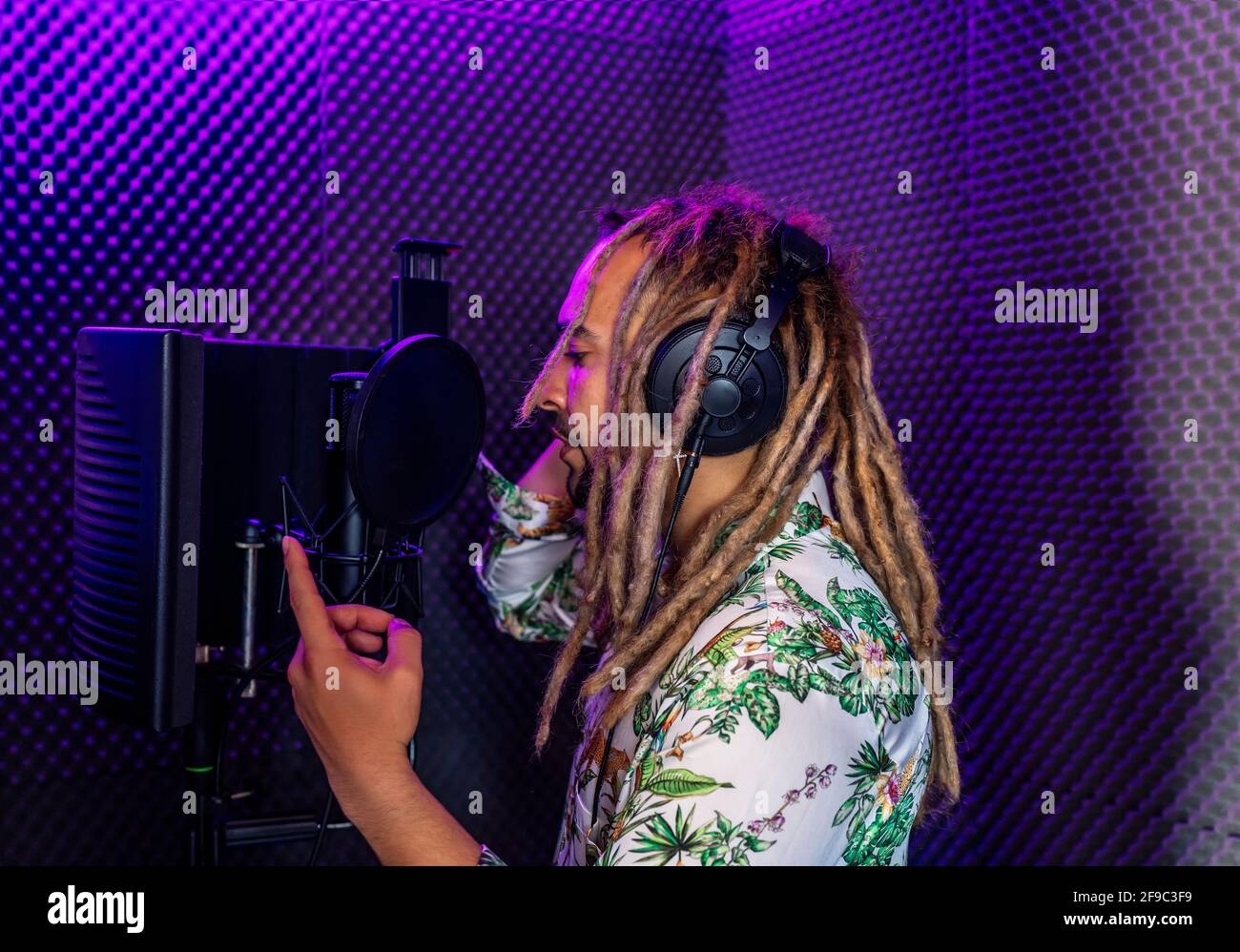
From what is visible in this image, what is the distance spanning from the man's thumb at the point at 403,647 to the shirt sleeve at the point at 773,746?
24cm

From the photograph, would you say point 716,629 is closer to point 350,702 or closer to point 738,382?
point 738,382

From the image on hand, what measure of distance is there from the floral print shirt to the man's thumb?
205 millimetres

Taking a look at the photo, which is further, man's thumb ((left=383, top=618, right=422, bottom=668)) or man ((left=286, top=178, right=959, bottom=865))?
man's thumb ((left=383, top=618, right=422, bottom=668))

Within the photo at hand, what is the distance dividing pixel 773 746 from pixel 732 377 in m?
0.40

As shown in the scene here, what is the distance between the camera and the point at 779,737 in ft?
3.08

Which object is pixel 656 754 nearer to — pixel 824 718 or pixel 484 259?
pixel 824 718

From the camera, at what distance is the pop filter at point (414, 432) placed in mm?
1134

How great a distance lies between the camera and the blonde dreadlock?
1.13m

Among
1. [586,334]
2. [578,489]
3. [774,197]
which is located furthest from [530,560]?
[774,197]

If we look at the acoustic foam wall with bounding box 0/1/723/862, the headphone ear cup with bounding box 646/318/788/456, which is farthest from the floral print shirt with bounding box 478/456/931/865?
the acoustic foam wall with bounding box 0/1/723/862

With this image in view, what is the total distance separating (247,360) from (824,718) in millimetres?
866

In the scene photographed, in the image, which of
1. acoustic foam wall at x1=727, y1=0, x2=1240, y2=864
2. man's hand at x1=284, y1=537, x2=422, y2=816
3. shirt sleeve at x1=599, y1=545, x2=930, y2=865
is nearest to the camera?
shirt sleeve at x1=599, y1=545, x2=930, y2=865

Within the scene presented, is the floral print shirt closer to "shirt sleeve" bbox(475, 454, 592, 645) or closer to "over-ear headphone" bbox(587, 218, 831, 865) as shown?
"over-ear headphone" bbox(587, 218, 831, 865)
